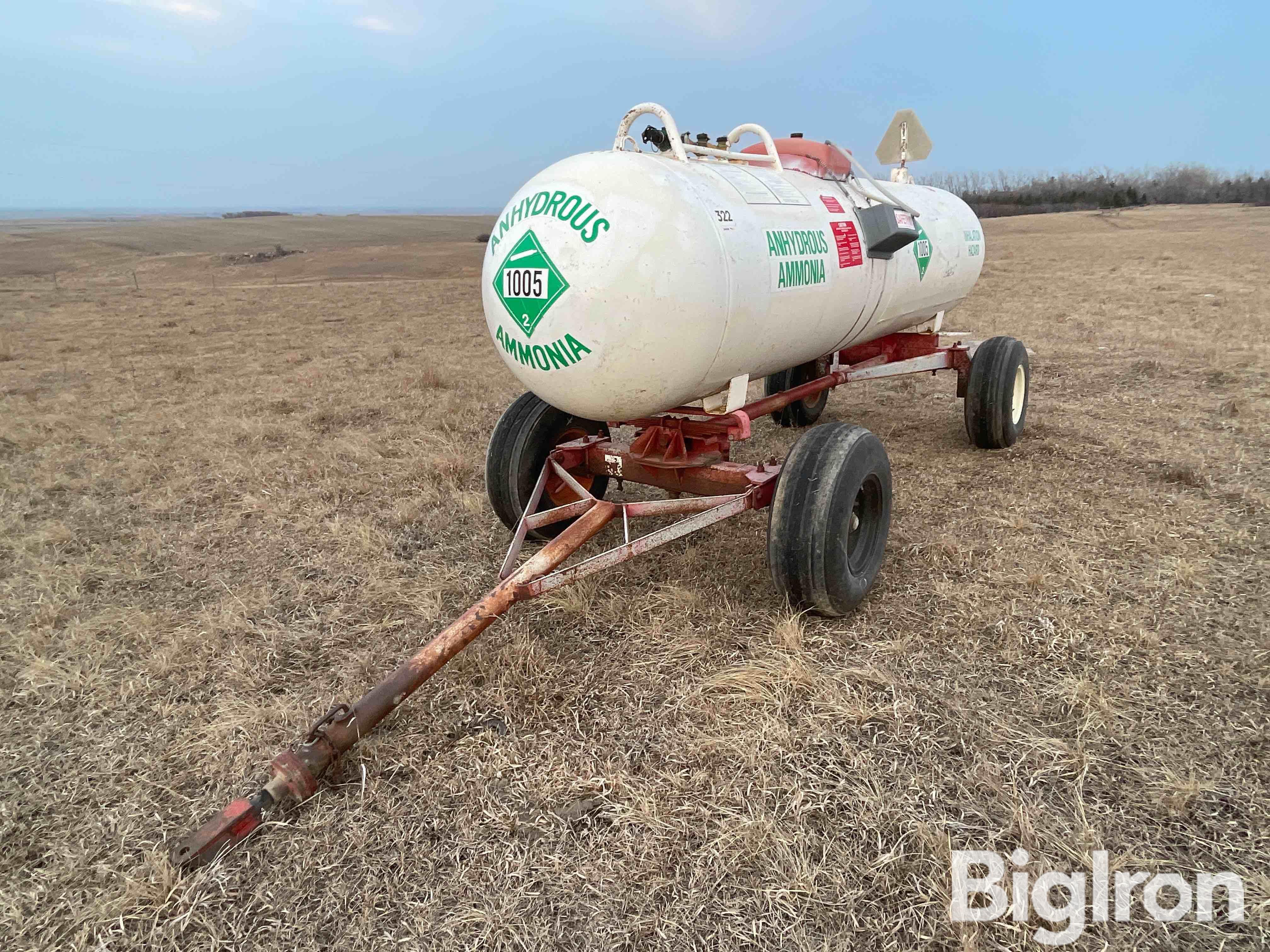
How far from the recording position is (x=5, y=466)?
6.08 m

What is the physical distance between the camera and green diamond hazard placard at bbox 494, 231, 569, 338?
2.98 meters

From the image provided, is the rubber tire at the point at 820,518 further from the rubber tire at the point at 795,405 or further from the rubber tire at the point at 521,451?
the rubber tire at the point at 795,405

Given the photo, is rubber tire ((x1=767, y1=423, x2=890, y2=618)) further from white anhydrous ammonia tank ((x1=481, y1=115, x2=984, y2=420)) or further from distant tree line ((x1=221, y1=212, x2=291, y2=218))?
distant tree line ((x1=221, y1=212, x2=291, y2=218))

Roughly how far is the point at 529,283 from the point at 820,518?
62.6 inches

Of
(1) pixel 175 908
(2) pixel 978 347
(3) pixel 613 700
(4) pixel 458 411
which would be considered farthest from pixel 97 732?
(2) pixel 978 347

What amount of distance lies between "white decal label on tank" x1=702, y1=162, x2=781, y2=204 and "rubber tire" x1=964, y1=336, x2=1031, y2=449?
283 centimetres

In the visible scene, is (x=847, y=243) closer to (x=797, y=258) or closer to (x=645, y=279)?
(x=797, y=258)

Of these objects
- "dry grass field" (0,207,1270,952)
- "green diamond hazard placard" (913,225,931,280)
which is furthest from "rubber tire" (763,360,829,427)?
"green diamond hazard placard" (913,225,931,280)

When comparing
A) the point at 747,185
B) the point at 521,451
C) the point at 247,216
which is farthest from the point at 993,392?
the point at 247,216

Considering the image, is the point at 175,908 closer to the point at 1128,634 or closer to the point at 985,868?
the point at 985,868

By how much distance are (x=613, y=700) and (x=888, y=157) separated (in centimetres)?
544

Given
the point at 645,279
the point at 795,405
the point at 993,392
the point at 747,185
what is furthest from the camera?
the point at 795,405

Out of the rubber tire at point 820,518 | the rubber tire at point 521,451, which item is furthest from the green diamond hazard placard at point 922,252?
the rubber tire at point 521,451

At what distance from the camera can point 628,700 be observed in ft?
9.87
